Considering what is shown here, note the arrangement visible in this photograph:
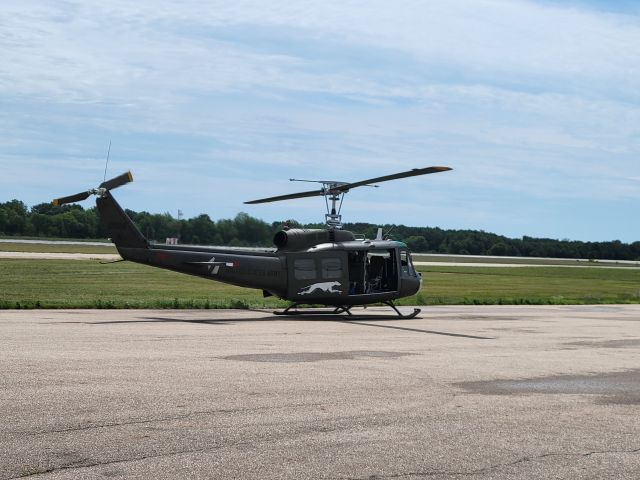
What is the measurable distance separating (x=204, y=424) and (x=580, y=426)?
14.1ft

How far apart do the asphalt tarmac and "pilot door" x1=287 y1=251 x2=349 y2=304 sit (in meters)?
6.67

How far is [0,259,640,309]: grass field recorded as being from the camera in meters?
31.0

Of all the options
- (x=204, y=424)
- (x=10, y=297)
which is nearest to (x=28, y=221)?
(x=10, y=297)

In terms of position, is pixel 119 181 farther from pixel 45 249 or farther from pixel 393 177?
pixel 45 249

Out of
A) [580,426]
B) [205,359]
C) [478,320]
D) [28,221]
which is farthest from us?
[28,221]

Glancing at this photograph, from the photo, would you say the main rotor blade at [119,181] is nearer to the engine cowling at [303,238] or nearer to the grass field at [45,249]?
the engine cowling at [303,238]

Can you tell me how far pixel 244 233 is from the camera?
141ft

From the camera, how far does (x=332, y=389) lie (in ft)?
38.7

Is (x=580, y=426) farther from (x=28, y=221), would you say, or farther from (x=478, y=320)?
(x=28, y=221)

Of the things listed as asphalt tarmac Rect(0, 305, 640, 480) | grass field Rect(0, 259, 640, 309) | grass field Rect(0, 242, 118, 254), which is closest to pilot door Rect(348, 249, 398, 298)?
grass field Rect(0, 259, 640, 309)

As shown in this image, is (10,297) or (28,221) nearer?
(10,297)

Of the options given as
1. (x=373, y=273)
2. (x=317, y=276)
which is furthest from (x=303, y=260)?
(x=373, y=273)

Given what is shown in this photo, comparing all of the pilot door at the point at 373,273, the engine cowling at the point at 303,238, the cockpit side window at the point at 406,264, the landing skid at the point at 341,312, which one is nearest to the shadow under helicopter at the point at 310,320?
the landing skid at the point at 341,312

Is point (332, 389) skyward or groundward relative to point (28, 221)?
groundward
